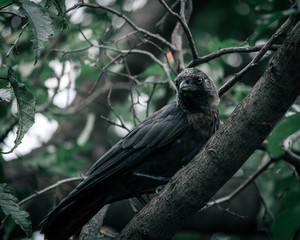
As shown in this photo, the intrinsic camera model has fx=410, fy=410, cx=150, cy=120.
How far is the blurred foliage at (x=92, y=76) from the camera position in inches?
88.3

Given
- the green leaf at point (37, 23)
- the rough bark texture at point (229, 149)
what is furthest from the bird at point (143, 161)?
the green leaf at point (37, 23)

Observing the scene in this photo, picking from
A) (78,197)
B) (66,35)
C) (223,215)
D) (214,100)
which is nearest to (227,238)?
(223,215)

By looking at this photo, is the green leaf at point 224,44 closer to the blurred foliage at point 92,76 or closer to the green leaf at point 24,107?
the blurred foliage at point 92,76

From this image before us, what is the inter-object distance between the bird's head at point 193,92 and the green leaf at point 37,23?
1.62m

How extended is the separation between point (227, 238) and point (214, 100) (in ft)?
8.80

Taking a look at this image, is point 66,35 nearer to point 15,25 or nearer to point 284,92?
point 15,25

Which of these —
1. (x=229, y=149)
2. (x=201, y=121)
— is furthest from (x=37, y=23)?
(x=201, y=121)

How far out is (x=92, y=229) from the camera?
3270 mm

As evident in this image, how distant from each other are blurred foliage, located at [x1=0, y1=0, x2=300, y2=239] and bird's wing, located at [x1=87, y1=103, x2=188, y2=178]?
10.6 inches

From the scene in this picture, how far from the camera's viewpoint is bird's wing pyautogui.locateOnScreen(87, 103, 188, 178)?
11.1ft

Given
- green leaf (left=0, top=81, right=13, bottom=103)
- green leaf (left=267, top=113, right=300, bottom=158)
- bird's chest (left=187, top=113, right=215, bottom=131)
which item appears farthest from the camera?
bird's chest (left=187, top=113, right=215, bottom=131)

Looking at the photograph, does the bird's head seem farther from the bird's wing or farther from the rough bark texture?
the rough bark texture

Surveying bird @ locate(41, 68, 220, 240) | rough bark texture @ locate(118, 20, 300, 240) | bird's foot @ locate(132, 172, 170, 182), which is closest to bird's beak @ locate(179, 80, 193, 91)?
bird @ locate(41, 68, 220, 240)

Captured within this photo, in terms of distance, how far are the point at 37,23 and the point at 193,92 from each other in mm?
1789
